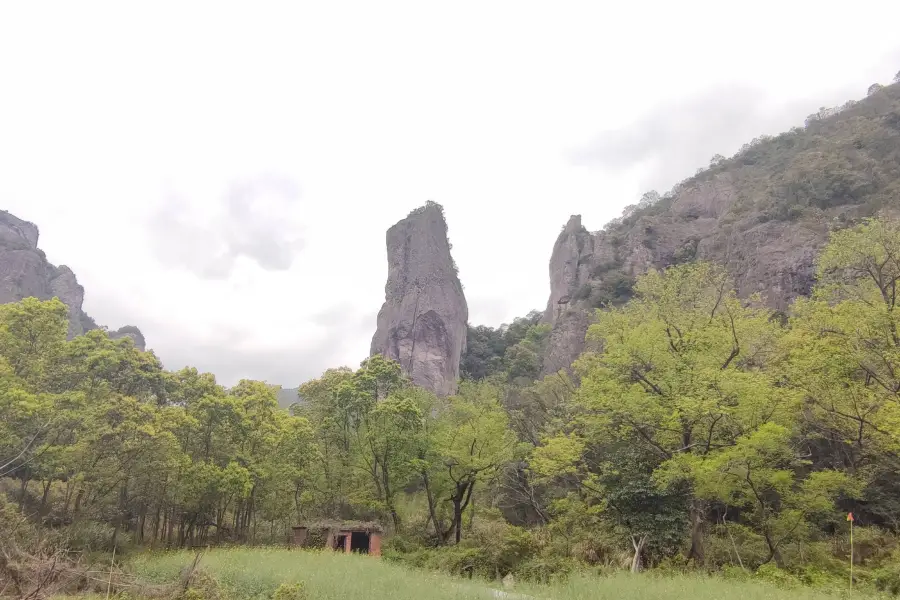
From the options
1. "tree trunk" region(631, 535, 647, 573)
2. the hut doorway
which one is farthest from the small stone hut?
"tree trunk" region(631, 535, 647, 573)

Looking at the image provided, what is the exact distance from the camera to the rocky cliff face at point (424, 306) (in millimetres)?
65375

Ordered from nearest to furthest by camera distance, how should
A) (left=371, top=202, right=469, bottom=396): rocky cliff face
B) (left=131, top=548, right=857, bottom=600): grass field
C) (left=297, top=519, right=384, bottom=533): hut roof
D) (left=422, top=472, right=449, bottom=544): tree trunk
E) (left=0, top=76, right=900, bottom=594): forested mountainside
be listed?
(left=131, top=548, right=857, bottom=600): grass field, (left=0, top=76, right=900, bottom=594): forested mountainside, (left=297, top=519, right=384, bottom=533): hut roof, (left=422, top=472, right=449, bottom=544): tree trunk, (left=371, top=202, right=469, bottom=396): rocky cliff face

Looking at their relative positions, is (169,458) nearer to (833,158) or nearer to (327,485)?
(327,485)

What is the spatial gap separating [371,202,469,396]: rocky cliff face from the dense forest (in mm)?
35007

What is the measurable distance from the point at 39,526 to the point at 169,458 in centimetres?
464

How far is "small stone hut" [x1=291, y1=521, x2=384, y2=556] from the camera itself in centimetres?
2334

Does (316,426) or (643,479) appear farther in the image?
(316,426)

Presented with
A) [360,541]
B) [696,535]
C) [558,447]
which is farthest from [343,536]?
[696,535]

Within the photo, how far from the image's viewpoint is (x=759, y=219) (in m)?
45.0

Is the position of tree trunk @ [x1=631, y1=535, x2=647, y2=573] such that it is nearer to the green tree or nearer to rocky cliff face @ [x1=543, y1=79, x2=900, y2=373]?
the green tree

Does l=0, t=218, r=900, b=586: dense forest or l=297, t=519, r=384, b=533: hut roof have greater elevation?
l=0, t=218, r=900, b=586: dense forest

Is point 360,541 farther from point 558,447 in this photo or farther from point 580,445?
point 580,445

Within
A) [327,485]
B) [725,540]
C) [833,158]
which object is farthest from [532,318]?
[725,540]

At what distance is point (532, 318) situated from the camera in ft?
288
